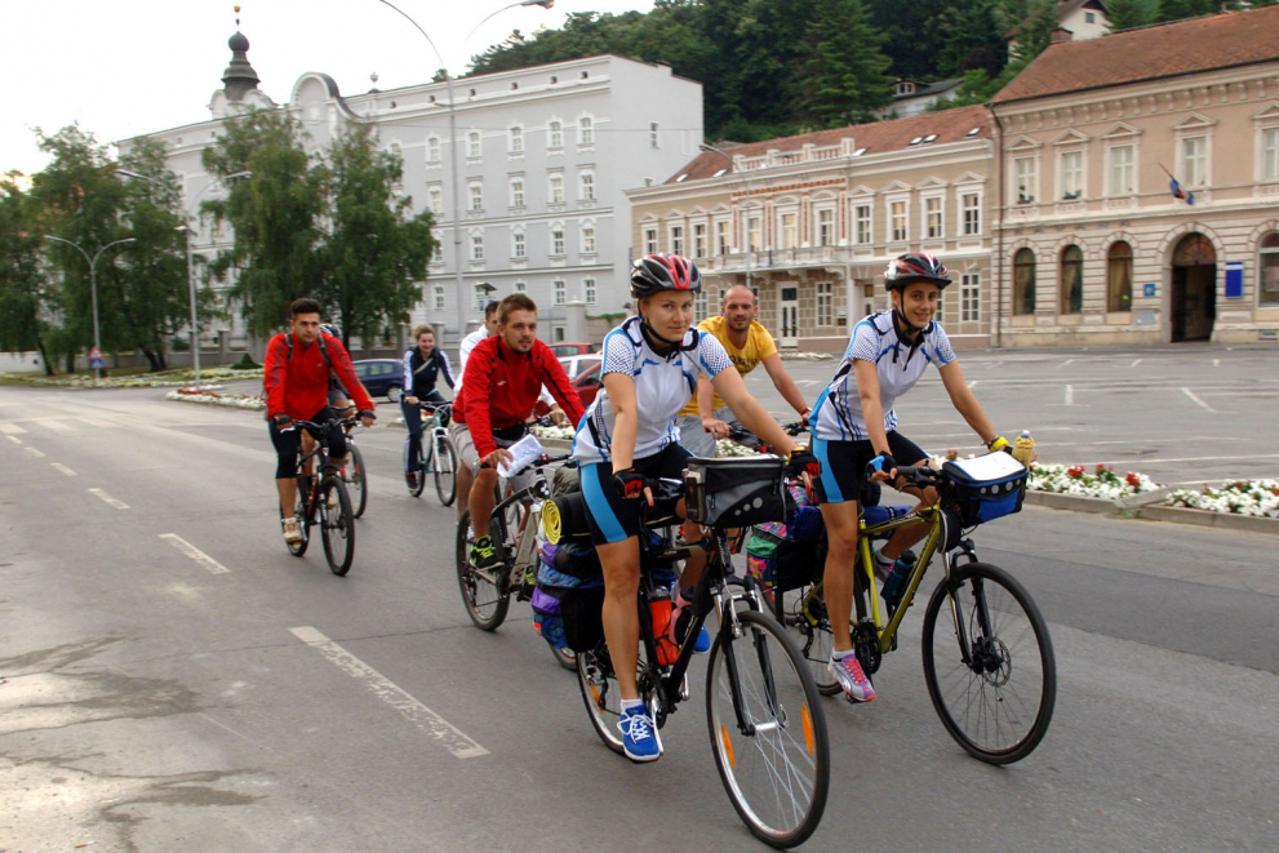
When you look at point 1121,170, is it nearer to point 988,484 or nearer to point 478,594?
point 478,594

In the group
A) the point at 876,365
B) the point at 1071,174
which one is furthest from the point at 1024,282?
the point at 876,365

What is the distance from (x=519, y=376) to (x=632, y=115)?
221 feet

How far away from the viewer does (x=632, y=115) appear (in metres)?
71.9

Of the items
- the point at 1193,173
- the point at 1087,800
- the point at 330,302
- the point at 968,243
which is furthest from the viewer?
the point at 330,302

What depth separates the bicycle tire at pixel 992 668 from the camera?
4301mm

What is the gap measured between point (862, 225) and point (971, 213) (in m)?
6.26

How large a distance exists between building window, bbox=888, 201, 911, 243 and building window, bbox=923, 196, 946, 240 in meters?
1.21

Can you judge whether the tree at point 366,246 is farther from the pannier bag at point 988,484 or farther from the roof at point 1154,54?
the pannier bag at point 988,484

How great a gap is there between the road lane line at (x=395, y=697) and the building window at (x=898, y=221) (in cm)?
5383

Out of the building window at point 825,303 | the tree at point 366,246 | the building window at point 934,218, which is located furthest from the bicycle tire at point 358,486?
the building window at point 825,303

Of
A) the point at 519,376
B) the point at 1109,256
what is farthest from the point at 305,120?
the point at 519,376

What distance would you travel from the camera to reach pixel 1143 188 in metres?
48.8

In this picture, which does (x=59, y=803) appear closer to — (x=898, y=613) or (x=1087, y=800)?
(x=898, y=613)

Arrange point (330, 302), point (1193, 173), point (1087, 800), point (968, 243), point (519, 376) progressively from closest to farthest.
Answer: point (1087, 800) < point (519, 376) < point (1193, 173) < point (968, 243) < point (330, 302)
